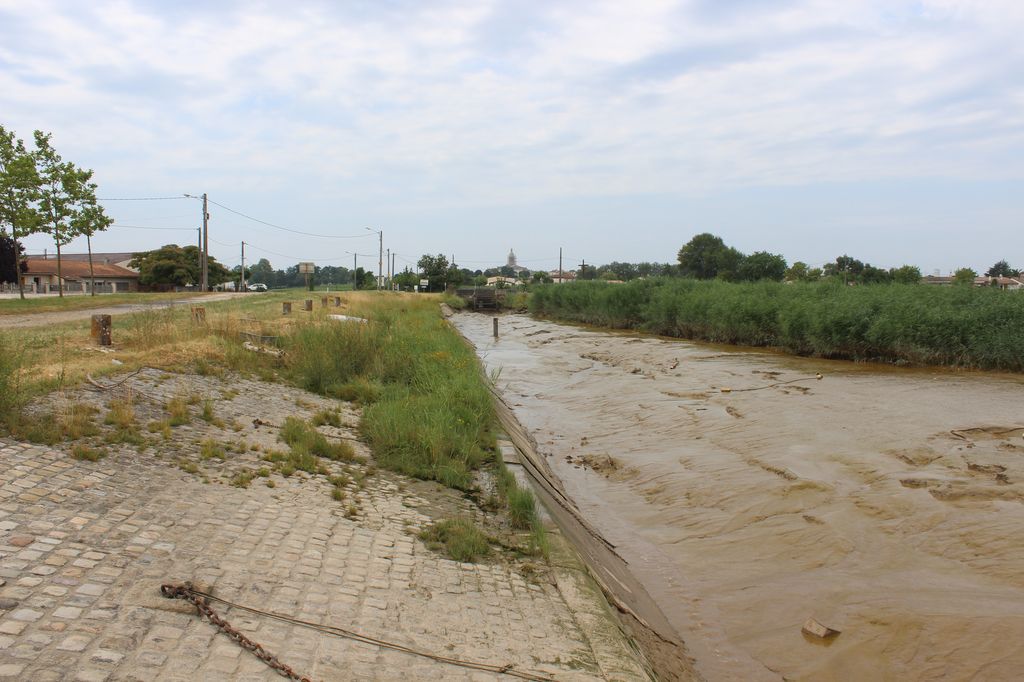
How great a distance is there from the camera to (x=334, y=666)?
387 cm

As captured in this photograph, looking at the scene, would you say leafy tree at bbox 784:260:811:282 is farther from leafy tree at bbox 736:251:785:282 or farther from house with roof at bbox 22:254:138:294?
house with roof at bbox 22:254:138:294

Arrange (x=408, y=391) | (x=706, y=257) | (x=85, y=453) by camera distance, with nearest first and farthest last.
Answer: (x=85, y=453)
(x=408, y=391)
(x=706, y=257)

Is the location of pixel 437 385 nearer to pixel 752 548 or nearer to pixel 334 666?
pixel 752 548

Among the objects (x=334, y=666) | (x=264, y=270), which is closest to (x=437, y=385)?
(x=334, y=666)

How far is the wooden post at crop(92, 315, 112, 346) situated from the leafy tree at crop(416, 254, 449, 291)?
287ft

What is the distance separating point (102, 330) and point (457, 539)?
8.68m

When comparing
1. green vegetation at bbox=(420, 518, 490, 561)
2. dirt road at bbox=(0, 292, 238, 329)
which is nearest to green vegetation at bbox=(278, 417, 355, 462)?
green vegetation at bbox=(420, 518, 490, 561)

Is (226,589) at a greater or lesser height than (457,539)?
greater

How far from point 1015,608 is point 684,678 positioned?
3.23 meters

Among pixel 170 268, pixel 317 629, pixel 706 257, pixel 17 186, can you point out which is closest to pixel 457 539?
pixel 317 629

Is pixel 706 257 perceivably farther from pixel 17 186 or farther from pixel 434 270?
pixel 17 186

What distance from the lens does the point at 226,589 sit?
4449 mm

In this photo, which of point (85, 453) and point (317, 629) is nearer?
point (317, 629)

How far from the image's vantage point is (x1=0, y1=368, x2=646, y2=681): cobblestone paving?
369 cm
